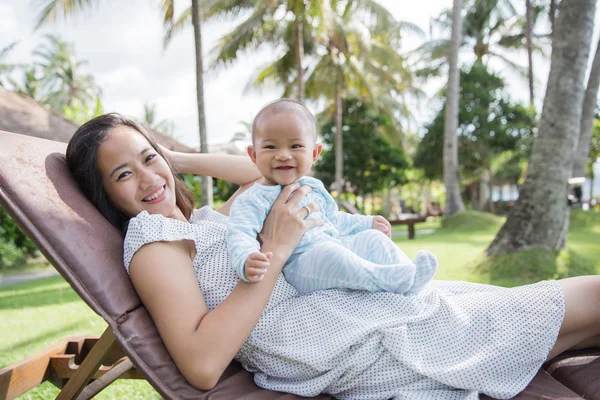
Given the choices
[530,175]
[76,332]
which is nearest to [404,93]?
[530,175]

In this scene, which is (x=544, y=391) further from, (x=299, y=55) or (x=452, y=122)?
(x=299, y=55)

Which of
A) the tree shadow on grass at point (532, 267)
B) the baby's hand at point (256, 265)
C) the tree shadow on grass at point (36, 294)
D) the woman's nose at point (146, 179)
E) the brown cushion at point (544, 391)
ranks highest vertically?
the woman's nose at point (146, 179)

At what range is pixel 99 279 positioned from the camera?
1.46 m

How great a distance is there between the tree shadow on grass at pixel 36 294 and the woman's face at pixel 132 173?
14.9 ft

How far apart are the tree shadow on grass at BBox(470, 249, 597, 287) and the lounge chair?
3.67 metres

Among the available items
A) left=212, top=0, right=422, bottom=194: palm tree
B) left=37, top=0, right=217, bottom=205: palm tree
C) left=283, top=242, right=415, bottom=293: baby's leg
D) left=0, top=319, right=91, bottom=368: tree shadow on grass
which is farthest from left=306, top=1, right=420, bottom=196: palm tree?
left=283, top=242, right=415, bottom=293: baby's leg

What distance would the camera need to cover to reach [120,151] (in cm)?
171

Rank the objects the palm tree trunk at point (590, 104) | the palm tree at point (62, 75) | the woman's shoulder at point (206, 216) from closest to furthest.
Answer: the woman's shoulder at point (206, 216)
the palm tree trunk at point (590, 104)
the palm tree at point (62, 75)

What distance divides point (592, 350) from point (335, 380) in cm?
100

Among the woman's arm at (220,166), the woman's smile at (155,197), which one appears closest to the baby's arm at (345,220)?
the woman's arm at (220,166)

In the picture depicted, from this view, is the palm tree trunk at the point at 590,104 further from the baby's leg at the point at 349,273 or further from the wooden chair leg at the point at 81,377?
the wooden chair leg at the point at 81,377

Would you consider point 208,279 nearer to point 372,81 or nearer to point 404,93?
point 372,81

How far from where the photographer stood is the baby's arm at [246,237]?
4.48ft

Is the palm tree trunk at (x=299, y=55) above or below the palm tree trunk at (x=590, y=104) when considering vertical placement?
above
